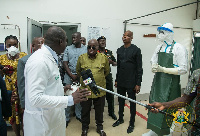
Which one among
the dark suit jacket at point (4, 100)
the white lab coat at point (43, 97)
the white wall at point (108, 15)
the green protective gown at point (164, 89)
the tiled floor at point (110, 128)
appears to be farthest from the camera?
the white wall at point (108, 15)

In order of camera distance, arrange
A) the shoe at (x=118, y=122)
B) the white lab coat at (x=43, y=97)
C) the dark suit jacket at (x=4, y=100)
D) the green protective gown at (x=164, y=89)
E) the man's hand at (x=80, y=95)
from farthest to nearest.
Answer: the shoe at (x=118, y=122), the green protective gown at (x=164, y=89), the dark suit jacket at (x=4, y=100), the man's hand at (x=80, y=95), the white lab coat at (x=43, y=97)

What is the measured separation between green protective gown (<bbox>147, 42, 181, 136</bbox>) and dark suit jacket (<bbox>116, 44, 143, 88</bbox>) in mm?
401

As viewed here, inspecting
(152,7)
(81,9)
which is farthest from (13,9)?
(152,7)

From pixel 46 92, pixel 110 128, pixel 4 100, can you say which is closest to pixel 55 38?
pixel 46 92

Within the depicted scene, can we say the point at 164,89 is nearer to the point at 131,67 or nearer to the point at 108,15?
the point at 131,67

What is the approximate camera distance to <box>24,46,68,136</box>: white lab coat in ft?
3.77

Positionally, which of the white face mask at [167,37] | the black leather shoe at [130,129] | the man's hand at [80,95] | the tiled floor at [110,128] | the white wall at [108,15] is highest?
the white wall at [108,15]

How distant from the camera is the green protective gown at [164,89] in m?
2.32

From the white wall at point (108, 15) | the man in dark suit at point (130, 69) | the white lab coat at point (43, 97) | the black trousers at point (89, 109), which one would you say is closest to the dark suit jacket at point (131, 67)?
the man in dark suit at point (130, 69)

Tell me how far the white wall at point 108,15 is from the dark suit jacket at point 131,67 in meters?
1.21

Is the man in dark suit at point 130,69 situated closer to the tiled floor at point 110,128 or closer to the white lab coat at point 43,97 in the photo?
the tiled floor at point 110,128

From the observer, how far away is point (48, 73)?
1238mm

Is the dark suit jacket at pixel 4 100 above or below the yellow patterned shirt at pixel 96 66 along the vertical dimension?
below

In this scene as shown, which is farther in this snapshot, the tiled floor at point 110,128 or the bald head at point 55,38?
the tiled floor at point 110,128
